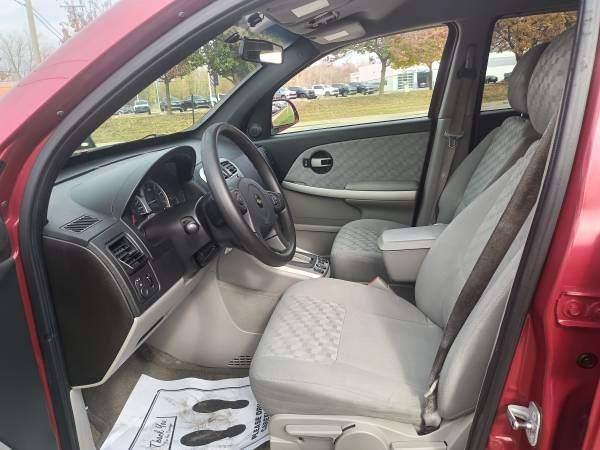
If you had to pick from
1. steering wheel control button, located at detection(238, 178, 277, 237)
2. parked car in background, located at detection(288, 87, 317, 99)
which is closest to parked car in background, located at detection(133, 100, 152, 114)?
steering wheel control button, located at detection(238, 178, 277, 237)

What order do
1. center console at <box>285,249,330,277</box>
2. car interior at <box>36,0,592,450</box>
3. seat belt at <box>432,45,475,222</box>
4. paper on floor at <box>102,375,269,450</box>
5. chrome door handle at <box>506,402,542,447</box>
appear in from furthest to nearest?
seat belt at <box>432,45,475,222</box>, center console at <box>285,249,330,277</box>, paper on floor at <box>102,375,269,450</box>, car interior at <box>36,0,592,450</box>, chrome door handle at <box>506,402,542,447</box>

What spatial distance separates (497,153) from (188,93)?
3.77ft

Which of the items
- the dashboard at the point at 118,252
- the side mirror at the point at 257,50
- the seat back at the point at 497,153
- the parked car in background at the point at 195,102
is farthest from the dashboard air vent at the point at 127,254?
the seat back at the point at 497,153

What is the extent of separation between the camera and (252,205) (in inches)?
57.2

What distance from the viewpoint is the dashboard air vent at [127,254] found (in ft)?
3.76

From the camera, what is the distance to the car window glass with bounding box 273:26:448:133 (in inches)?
89.5

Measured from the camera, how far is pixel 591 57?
2.42 ft

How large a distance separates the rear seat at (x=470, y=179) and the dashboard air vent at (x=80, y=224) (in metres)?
1.02

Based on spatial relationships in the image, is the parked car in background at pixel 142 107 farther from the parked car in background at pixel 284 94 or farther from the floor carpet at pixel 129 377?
the parked car in background at pixel 284 94

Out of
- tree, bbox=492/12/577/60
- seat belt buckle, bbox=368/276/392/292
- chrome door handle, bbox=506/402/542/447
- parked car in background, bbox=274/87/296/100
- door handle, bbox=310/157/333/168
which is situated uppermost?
tree, bbox=492/12/577/60

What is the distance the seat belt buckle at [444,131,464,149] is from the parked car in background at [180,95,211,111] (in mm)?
1090

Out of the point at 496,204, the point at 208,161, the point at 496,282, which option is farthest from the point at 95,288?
the point at 496,204

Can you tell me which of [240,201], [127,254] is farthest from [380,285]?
[127,254]

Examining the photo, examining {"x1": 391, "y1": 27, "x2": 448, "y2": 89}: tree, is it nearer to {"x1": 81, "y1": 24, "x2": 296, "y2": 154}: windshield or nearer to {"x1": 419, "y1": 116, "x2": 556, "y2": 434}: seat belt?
{"x1": 81, "y1": 24, "x2": 296, "y2": 154}: windshield
